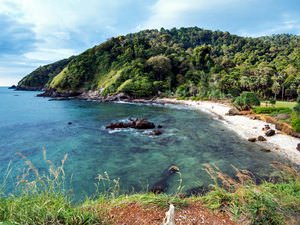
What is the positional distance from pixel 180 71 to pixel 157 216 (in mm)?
105441

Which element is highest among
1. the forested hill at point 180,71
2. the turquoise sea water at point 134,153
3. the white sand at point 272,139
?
the forested hill at point 180,71

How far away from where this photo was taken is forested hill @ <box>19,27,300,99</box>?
70875 mm

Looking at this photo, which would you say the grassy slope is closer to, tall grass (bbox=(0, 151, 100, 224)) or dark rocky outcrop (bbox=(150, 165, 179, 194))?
tall grass (bbox=(0, 151, 100, 224))

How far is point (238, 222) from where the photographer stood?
14.5ft

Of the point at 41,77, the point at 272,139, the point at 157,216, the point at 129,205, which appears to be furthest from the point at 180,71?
the point at 41,77

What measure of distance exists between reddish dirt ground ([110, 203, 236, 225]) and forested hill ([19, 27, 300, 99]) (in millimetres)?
68618

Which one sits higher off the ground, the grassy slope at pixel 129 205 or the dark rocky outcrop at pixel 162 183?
the grassy slope at pixel 129 205

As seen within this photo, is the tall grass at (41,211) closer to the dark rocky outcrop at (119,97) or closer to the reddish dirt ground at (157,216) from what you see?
the reddish dirt ground at (157,216)

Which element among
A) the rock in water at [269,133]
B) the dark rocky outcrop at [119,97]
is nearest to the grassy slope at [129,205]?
the rock in water at [269,133]

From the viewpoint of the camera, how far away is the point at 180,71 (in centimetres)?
10619

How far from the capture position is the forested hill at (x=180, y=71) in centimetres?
7088

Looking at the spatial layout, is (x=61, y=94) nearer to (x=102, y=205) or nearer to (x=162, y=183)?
(x=162, y=183)

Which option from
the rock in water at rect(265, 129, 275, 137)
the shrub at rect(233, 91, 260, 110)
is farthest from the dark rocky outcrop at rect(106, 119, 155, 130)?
the shrub at rect(233, 91, 260, 110)

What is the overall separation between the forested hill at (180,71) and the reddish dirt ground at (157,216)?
68618 mm
